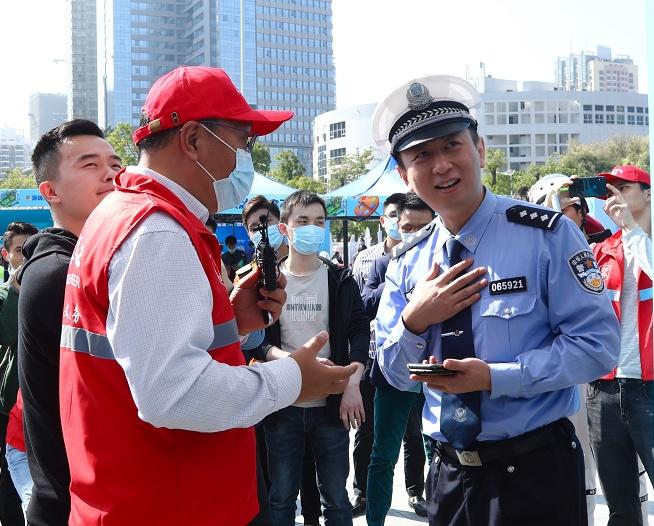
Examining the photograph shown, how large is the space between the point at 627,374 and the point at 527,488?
188 cm

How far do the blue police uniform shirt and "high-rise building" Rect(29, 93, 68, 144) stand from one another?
17979cm

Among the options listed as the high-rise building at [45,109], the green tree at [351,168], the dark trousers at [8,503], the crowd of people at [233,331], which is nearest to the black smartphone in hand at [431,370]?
the crowd of people at [233,331]

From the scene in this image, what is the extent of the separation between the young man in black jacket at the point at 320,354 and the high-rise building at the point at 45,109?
177559mm

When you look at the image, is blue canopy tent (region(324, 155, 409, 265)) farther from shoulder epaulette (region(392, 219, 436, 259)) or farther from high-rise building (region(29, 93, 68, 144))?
high-rise building (region(29, 93, 68, 144))

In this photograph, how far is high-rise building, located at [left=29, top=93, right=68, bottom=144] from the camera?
16875 centimetres

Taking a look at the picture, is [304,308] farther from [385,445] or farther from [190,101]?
[190,101]

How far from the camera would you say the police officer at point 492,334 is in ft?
6.86

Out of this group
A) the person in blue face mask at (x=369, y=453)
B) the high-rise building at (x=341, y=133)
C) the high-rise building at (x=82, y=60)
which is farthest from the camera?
the high-rise building at (x=82, y=60)

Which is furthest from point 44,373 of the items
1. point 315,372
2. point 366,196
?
point 366,196

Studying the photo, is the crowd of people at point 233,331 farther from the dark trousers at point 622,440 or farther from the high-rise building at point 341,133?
the high-rise building at point 341,133

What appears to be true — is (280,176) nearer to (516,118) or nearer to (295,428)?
(295,428)

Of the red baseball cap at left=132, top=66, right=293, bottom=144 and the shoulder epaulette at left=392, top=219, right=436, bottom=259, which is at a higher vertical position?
the red baseball cap at left=132, top=66, right=293, bottom=144

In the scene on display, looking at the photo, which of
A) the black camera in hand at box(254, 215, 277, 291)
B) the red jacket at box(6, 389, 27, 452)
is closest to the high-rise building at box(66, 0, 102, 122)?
the red jacket at box(6, 389, 27, 452)

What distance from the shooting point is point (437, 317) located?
7.23 feet
